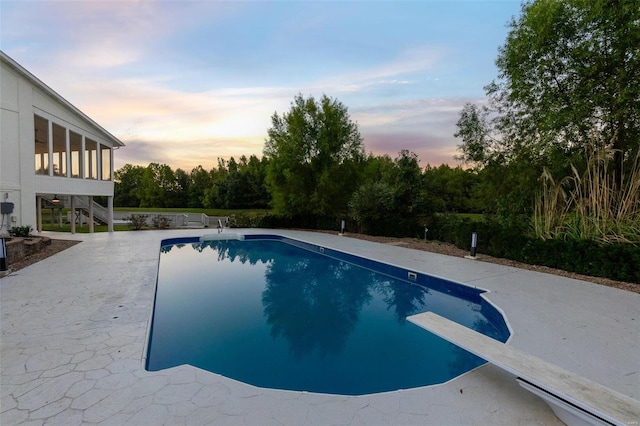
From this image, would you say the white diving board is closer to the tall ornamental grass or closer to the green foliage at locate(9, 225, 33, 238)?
the tall ornamental grass

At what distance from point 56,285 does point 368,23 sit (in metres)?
10.7

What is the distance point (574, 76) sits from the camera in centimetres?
715

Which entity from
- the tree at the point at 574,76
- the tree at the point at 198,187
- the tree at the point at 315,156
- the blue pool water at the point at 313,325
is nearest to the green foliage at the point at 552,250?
the tree at the point at 574,76

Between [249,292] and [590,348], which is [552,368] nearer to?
[590,348]

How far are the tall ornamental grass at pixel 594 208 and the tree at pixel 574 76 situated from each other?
580 mm

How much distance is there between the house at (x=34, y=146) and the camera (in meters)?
9.23

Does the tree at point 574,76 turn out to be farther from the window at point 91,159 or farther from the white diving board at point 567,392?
the window at point 91,159

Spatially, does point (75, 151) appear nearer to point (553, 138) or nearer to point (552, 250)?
point (553, 138)

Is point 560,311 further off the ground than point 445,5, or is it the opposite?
Answer: point 445,5

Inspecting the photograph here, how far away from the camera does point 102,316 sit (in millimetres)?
4289

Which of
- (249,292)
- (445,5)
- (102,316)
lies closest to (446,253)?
(249,292)

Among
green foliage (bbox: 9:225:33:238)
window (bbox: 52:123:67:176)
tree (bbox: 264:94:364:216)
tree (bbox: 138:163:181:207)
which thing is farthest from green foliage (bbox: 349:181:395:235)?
tree (bbox: 138:163:181:207)

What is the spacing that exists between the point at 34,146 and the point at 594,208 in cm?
1636

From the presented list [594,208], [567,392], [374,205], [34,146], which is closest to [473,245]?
[594,208]
